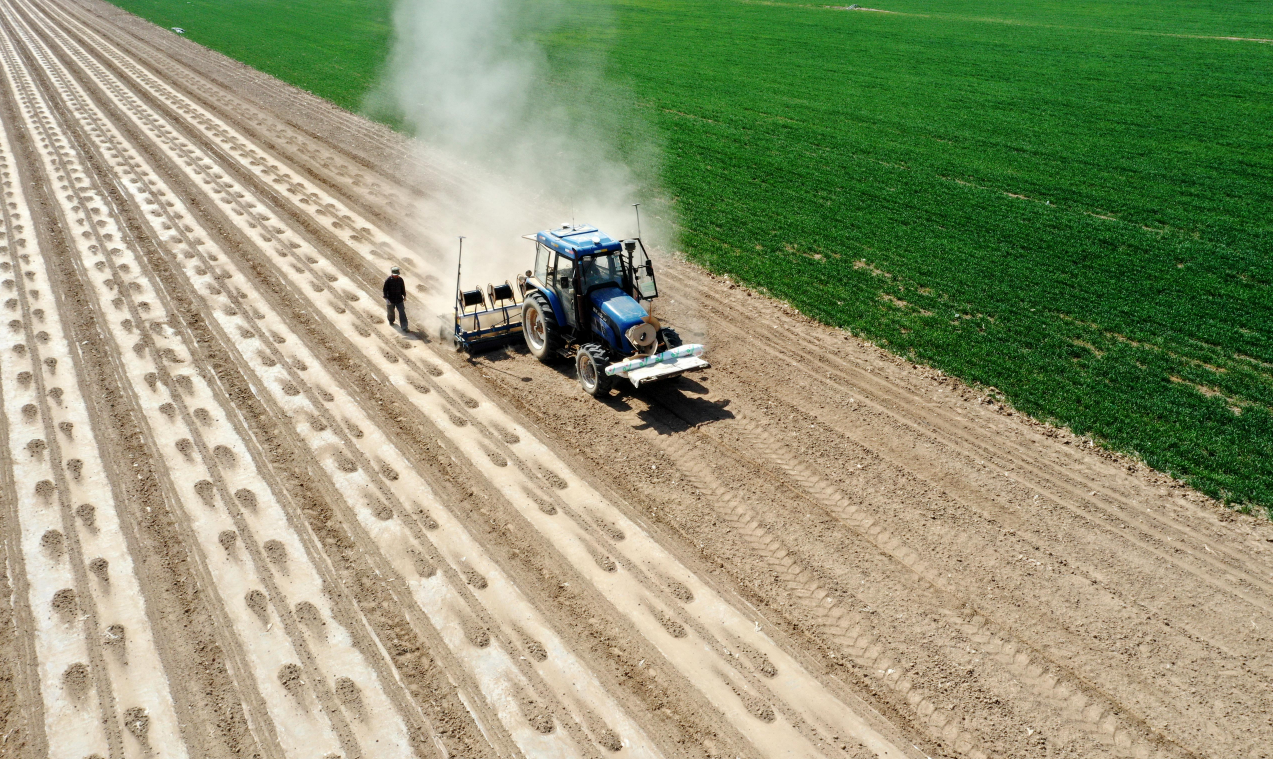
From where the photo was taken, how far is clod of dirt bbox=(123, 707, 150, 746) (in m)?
6.82

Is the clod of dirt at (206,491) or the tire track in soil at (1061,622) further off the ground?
the tire track in soil at (1061,622)

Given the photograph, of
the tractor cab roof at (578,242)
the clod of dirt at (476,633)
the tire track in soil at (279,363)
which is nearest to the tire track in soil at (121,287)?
the tire track in soil at (279,363)

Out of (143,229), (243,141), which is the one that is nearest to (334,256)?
(143,229)

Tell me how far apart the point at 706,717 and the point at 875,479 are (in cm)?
466

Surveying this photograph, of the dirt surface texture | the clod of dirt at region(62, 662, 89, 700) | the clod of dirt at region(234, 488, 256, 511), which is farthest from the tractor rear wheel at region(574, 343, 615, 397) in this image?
the clod of dirt at region(62, 662, 89, 700)

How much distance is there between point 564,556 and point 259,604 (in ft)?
11.0

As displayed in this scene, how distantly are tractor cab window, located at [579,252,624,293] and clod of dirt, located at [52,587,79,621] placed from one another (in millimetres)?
7766

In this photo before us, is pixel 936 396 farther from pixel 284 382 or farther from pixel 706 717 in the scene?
pixel 284 382

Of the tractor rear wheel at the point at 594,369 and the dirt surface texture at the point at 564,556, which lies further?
the tractor rear wheel at the point at 594,369

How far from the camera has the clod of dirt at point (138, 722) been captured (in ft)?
22.4

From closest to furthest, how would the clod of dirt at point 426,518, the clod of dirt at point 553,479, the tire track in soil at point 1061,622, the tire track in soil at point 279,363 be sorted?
the tire track in soil at point 1061,622 < the clod of dirt at point 426,518 < the tire track in soil at point 279,363 < the clod of dirt at point 553,479

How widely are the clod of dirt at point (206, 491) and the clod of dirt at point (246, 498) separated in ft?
0.94

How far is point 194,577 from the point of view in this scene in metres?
8.58

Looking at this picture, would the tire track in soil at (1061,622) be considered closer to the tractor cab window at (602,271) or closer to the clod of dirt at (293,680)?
the tractor cab window at (602,271)
